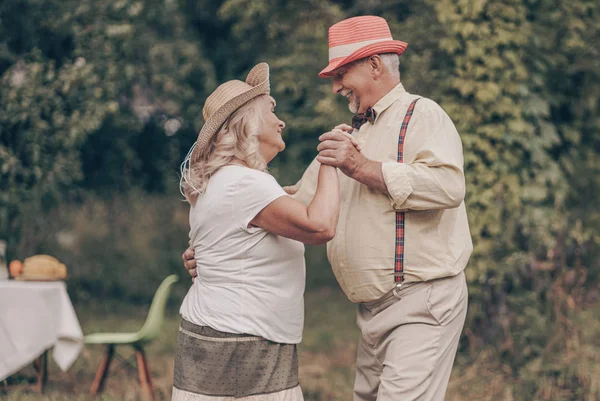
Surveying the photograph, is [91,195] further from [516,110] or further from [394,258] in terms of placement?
[394,258]

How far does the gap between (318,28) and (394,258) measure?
444cm

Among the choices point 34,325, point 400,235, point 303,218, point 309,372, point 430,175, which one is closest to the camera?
point 303,218

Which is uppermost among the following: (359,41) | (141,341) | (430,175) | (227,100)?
(359,41)

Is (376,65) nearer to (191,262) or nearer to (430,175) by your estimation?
(430,175)

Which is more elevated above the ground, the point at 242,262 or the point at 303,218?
the point at 303,218

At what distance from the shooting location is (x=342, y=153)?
3.00m

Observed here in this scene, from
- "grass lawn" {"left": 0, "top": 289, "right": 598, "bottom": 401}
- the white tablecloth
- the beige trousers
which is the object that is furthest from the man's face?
the white tablecloth

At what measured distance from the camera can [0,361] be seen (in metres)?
5.32

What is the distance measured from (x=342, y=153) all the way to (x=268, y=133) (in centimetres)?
30

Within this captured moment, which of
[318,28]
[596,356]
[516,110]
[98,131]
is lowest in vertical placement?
[596,356]

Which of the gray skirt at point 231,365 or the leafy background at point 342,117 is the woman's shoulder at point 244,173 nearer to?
the gray skirt at point 231,365

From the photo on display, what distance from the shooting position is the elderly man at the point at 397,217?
303cm

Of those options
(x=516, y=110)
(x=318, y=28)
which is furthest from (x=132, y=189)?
(x=516, y=110)

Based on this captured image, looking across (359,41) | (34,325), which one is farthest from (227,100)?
(34,325)
